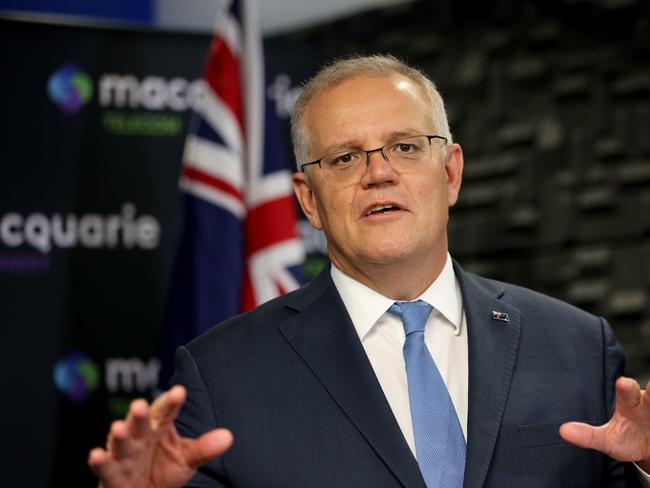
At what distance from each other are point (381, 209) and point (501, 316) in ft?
1.24

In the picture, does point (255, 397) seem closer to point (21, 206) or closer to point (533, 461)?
point (533, 461)

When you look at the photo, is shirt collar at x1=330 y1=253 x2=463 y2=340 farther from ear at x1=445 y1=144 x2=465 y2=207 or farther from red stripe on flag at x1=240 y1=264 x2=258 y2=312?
red stripe on flag at x1=240 y1=264 x2=258 y2=312

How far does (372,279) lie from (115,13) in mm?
2944

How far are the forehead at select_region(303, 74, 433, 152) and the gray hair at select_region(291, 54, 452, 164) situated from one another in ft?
0.06

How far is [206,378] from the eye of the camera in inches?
91.0

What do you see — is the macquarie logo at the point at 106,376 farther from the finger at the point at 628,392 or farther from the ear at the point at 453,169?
the finger at the point at 628,392

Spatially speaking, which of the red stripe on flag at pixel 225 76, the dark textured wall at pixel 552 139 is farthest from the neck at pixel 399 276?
the dark textured wall at pixel 552 139

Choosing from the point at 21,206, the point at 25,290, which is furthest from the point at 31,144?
the point at 25,290

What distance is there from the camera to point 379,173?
238 cm

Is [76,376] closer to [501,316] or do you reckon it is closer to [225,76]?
[225,76]

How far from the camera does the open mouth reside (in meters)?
2.38

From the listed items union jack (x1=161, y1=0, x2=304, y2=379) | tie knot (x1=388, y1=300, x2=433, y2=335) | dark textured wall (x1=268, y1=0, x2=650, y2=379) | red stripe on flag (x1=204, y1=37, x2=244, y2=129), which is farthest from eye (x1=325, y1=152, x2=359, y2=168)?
dark textured wall (x1=268, y1=0, x2=650, y2=379)

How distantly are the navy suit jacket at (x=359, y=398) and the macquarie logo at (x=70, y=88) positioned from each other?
231cm

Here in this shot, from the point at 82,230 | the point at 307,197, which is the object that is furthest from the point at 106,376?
the point at 307,197
